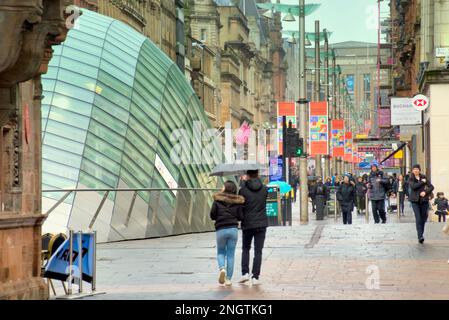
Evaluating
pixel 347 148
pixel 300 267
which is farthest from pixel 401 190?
pixel 347 148

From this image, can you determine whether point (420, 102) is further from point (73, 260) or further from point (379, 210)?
point (73, 260)

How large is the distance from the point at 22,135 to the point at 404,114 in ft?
116

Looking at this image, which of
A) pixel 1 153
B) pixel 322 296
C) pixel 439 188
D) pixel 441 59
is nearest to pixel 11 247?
pixel 1 153

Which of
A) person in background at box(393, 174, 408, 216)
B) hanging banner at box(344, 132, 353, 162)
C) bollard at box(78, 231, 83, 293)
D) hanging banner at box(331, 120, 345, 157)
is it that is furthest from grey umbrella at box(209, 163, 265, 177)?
hanging banner at box(344, 132, 353, 162)

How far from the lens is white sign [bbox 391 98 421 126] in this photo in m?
48.7

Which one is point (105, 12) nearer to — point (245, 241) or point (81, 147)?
point (81, 147)

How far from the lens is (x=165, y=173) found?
113 ft

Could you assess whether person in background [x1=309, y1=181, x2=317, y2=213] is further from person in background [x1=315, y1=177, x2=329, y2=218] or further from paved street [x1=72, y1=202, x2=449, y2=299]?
paved street [x1=72, y1=202, x2=449, y2=299]

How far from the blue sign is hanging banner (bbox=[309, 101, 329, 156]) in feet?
107

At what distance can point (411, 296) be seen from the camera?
15.3 m

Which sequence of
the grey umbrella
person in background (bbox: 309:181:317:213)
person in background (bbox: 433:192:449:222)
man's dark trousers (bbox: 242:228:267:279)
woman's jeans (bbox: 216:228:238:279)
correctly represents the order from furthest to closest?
person in background (bbox: 309:181:317:213)
person in background (bbox: 433:192:449:222)
the grey umbrella
man's dark trousers (bbox: 242:228:267:279)
woman's jeans (bbox: 216:228:238:279)

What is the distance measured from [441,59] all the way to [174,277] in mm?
29082

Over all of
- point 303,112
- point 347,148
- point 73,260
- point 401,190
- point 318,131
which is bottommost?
point 73,260
